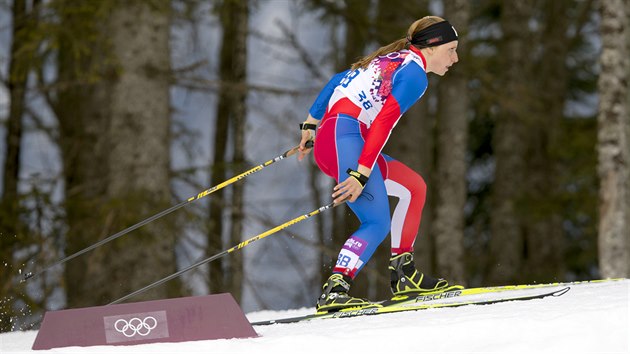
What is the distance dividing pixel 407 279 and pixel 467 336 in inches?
62.2

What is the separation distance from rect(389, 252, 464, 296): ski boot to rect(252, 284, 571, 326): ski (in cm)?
9

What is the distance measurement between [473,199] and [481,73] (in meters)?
8.28

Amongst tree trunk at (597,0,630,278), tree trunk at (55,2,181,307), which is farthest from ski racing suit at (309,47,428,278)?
tree trunk at (597,0,630,278)

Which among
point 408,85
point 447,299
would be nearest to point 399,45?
point 408,85

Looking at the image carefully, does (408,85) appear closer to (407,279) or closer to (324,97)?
(324,97)

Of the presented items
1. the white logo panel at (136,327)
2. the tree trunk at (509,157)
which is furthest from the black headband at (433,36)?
the tree trunk at (509,157)

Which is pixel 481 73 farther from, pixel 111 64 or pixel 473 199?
pixel 473 199

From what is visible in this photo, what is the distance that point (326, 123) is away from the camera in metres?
5.78

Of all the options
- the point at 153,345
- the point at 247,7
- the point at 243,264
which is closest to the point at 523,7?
the point at 247,7

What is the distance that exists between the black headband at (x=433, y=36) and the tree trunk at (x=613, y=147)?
4.74m

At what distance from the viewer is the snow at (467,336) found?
14.6 feet

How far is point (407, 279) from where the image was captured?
20.3 ft

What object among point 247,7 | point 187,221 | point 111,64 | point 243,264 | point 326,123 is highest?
point 247,7

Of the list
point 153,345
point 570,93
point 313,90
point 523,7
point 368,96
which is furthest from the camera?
point 570,93
